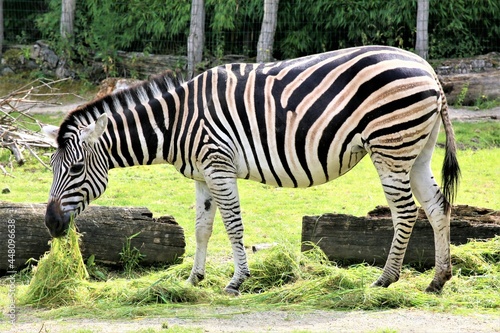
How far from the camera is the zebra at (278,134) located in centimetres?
751

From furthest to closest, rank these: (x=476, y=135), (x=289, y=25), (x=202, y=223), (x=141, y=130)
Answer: (x=289, y=25), (x=476, y=135), (x=202, y=223), (x=141, y=130)

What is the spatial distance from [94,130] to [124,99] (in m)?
0.58

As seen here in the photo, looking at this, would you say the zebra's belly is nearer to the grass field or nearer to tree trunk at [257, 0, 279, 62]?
the grass field

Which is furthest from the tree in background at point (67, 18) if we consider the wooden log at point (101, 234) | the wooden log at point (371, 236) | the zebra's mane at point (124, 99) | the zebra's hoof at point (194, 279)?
the zebra's hoof at point (194, 279)

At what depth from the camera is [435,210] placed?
7.78 m

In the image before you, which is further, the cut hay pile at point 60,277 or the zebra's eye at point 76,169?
the zebra's eye at point 76,169

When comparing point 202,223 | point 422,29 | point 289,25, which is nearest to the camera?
point 202,223

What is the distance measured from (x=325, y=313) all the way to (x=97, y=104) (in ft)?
10.2

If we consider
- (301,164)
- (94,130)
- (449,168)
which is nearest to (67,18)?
(94,130)

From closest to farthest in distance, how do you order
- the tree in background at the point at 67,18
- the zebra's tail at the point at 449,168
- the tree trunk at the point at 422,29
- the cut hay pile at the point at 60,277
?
the cut hay pile at the point at 60,277, the zebra's tail at the point at 449,168, the tree trunk at the point at 422,29, the tree in background at the point at 67,18

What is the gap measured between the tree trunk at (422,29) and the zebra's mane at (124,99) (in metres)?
10.5

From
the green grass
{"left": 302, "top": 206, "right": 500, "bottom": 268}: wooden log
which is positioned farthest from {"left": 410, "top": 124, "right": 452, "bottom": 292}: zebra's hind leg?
the green grass

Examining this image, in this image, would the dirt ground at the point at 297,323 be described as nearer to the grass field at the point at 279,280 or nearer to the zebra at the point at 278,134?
the grass field at the point at 279,280

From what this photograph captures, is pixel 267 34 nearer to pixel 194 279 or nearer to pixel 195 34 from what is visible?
pixel 195 34
